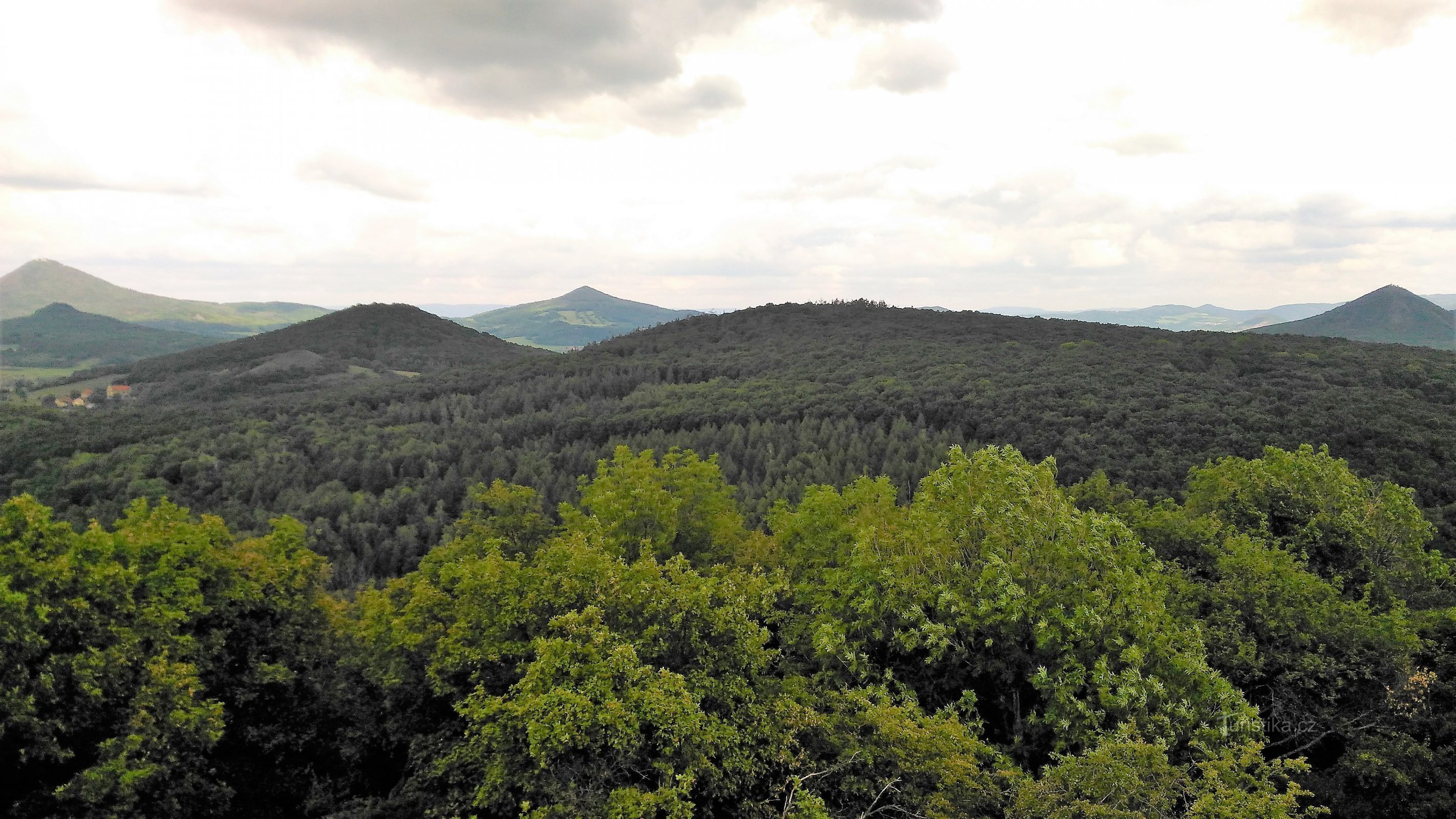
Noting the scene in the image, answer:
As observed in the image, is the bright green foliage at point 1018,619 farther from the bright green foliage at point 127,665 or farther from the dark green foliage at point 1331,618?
the bright green foliage at point 127,665

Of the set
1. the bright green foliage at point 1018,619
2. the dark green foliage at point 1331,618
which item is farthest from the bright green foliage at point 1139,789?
the dark green foliage at point 1331,618

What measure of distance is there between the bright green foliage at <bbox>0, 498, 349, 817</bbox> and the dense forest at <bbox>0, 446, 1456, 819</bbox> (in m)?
0.13

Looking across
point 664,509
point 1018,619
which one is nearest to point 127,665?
point 664,509

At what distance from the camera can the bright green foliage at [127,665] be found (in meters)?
21.3

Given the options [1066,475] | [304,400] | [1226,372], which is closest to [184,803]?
[1066,475]

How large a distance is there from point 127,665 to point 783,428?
91416mm

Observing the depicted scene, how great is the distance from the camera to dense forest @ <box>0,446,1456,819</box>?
64.4 ft

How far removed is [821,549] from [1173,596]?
15146 millimetres

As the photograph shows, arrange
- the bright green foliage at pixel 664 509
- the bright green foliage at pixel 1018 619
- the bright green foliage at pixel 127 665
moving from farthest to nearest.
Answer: the bright green foliage at pixel 664 509
the bright green foliage at pixel 127 665
the bright green foliage at pixel 1018 619

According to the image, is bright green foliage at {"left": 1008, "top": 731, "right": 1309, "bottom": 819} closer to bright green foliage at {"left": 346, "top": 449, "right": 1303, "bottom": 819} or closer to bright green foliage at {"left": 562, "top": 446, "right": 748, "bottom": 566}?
bright green foliage at {"left": 346, "top": 449, "right": 1303, "bottom": 819}

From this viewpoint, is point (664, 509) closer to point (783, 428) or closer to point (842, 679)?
point (842, 679)

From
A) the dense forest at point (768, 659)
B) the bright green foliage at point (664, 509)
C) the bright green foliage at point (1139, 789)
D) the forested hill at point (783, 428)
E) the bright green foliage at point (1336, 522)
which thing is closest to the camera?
the bright green foliage at point (1139, 789)

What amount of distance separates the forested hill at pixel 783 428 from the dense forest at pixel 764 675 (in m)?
37.1

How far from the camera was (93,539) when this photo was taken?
962 inches
